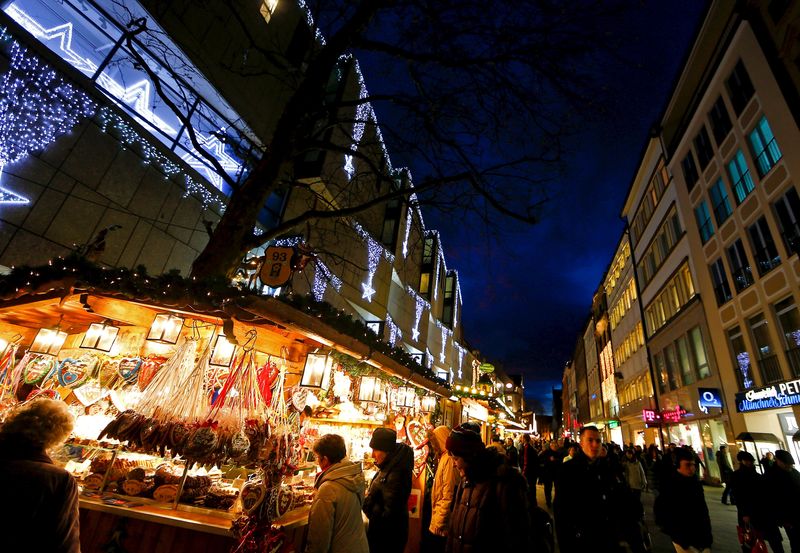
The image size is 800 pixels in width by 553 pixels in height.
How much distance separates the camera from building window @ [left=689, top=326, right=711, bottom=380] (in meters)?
17.5

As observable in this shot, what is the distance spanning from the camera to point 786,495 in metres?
5.59

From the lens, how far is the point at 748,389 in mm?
13789

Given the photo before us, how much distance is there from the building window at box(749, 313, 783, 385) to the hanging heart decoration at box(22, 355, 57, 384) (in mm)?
19670

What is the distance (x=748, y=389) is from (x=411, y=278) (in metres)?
15.5

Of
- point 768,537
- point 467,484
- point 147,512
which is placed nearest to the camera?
Answer: point 467,484

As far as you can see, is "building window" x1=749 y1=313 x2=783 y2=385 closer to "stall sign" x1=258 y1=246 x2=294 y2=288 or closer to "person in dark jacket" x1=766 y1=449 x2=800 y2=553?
"person in dark jacket" x1=766 y1=449 x2=800 y2=553

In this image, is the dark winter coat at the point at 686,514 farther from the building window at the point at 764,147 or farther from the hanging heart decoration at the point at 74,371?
the building window at the point at 764,147

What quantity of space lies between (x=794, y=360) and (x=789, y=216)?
4.80 metres

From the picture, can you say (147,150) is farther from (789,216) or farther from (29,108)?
(789,216)

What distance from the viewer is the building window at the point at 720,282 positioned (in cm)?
1600

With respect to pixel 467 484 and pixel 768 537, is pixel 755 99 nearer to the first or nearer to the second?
pixel 768 537

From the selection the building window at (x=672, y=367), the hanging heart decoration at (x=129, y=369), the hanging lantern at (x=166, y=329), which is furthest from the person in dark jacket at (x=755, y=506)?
the building window at (x=672, y=367)

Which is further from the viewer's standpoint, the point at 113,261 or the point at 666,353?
the point at 666,353

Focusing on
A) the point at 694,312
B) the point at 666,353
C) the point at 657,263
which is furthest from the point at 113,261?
the point at 657,263
